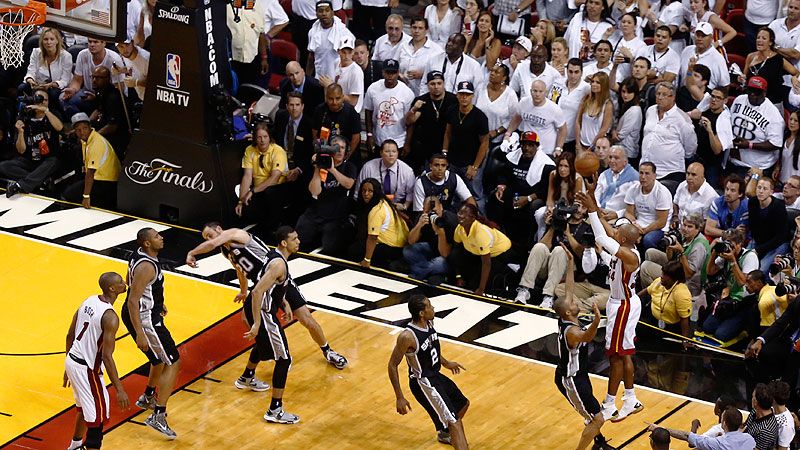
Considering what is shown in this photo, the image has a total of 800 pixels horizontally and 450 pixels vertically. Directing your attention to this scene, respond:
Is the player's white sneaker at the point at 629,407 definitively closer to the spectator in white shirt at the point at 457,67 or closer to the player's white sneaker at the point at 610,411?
the player's white sneaker at the point at 610,411

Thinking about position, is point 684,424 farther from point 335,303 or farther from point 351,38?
point 351,38

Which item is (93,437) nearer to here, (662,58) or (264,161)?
(264,161)

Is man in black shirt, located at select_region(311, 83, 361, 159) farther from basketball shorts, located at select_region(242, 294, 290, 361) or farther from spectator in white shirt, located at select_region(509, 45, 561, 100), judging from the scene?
basketball shorts, located at select_region(242, 294, 290, 361)

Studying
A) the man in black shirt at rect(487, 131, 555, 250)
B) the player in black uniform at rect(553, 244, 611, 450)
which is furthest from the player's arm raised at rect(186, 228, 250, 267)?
the man in black shirt at rect(487, 131, 555, 250)

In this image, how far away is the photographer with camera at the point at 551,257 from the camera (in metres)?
15.1

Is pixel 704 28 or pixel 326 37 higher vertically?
pixel 704 28

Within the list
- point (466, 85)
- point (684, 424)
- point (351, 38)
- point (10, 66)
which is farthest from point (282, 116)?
point (684, 424)

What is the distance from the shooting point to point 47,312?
593 inches

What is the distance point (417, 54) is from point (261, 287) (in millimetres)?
5752

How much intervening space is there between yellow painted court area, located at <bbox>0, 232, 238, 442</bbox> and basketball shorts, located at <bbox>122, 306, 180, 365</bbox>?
103cm

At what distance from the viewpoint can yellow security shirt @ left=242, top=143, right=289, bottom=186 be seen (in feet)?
55.4

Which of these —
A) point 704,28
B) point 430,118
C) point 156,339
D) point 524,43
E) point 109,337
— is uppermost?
point 704,28

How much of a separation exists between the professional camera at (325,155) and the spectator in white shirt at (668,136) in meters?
3.34

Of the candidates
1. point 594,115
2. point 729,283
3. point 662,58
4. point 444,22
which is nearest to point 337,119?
point 444,22
